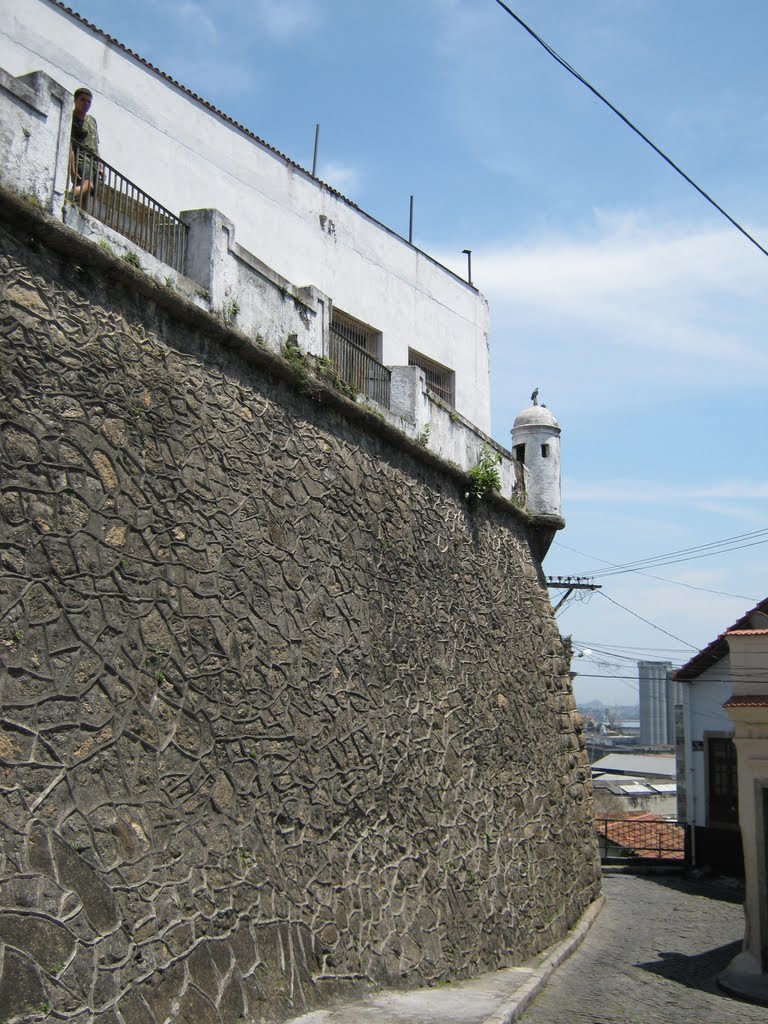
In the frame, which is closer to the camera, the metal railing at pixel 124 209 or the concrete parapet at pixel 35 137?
the concrete parapet at pixel 35 137

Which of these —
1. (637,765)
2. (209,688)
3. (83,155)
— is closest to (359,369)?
(83,155)

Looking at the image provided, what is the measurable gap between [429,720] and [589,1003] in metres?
2.84

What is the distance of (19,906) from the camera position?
15.7ft

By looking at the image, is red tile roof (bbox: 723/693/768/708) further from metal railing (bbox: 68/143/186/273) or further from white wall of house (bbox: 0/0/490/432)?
metal railing (bbox: 68/143/186/273)

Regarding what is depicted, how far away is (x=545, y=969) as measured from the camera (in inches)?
388

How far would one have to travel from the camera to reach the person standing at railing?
6.46 m

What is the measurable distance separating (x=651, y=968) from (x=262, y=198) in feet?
31.7

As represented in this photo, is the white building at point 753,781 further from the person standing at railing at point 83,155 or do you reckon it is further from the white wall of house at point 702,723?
the person standing at railing at point 83,155

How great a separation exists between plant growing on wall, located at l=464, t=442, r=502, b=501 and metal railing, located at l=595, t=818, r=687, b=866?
37.6 feet

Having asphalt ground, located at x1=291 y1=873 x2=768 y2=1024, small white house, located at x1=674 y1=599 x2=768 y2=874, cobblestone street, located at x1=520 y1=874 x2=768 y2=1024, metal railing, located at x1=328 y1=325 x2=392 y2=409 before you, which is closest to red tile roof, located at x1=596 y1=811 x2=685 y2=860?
small white house, located at x1=674 y1=599 x2=768 y2=874

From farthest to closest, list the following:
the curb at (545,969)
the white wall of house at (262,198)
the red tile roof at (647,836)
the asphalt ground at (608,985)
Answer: the red tile roof at (647,836)
the white wall of house at (262,198)
the curb at (545,969)
the asphalt ground at (608,985)

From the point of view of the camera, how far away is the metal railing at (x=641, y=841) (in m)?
20.5

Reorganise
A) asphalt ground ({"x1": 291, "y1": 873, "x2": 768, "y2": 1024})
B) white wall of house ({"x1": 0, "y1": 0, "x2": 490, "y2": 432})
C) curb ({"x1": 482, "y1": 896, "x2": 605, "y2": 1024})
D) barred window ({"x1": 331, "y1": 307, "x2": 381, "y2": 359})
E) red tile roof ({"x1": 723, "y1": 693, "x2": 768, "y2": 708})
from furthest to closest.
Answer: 1. barred window ({"x1": 331, "y1": 307, "x2": 381, "y2": 359})
2. red tile roof ({"x1": 723, "y1": 693, "x2": 768, "y2": 708})
3. white wall of house ({"x1": 0, "y1": 0, "x2": 490, "y2": 432})
4. curb ({"x1": 482, "y1": 896, "x2": 605, "y2": 1024})
5. asphalt ground ({"x1": 291, "y1": 873, "x2": 768, "y2": 1024})

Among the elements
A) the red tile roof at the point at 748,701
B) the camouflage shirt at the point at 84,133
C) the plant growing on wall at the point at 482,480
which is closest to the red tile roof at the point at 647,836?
the red tile roof at the point at 748,701
